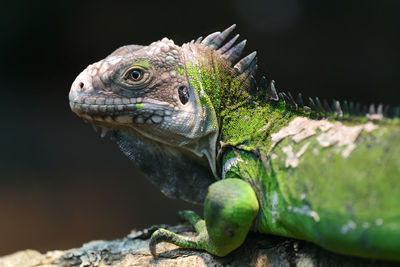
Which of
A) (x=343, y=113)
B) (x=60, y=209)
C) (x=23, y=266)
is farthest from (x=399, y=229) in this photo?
(x=60, y=209)

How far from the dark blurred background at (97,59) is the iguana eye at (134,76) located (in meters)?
3.56

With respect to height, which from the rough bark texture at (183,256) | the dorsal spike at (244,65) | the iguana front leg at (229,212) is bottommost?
the rough bark texture at (183,256)

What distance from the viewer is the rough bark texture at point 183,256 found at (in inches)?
94.0

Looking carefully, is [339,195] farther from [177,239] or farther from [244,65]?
[244,65]

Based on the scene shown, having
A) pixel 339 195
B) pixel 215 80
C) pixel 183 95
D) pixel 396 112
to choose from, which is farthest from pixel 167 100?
pixel 396 112

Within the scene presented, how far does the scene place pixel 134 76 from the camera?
2.67m

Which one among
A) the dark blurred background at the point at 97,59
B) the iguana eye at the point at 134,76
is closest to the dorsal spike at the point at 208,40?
the iguana eye at the point at 134,76

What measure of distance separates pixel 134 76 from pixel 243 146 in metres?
0.90

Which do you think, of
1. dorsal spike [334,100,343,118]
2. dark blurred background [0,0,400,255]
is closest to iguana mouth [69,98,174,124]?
dorsal spike [334,100,343,118]

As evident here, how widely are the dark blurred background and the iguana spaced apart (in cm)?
329

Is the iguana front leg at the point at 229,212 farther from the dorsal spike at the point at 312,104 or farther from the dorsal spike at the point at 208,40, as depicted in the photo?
the dorsal spike at the point at 208,40

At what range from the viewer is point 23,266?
2.98 meters

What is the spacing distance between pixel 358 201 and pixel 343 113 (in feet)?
1.93

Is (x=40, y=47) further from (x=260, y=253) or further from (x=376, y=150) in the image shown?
(x=376, y=150)
